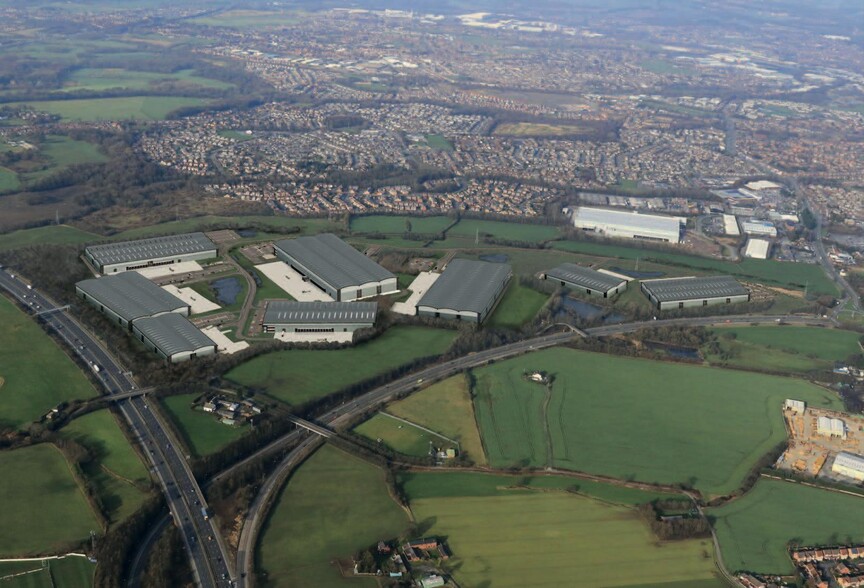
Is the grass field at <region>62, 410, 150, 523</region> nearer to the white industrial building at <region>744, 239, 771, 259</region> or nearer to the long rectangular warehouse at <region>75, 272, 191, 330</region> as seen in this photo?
the long rectangular warehouse at <region>75, 272, 191, 330</region>

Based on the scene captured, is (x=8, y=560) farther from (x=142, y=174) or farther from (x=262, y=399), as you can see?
(x=142, y=174)

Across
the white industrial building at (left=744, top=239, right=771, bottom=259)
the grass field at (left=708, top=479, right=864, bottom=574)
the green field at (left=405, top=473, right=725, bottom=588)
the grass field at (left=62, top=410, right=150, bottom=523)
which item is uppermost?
the grass field at (left=62, top=410, right=150, bottom=523)

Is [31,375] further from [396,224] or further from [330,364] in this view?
[396,224]

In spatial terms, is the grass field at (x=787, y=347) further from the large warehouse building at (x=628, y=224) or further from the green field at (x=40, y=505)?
the green field at (x=40, y=505)

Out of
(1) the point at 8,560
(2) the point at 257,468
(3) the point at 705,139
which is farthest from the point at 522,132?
(1) the point at 8,560

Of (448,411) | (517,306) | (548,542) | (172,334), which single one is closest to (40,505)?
(172,334)

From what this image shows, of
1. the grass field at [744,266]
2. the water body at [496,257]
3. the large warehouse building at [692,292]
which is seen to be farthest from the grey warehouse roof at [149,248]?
the large warehouse building at [692,292]

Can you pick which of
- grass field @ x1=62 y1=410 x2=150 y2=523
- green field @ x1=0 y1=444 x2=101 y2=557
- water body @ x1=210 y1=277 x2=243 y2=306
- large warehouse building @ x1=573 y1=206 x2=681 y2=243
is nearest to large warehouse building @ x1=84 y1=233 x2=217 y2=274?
water body @ x1=210 y1=277 x2=243 y2=306
